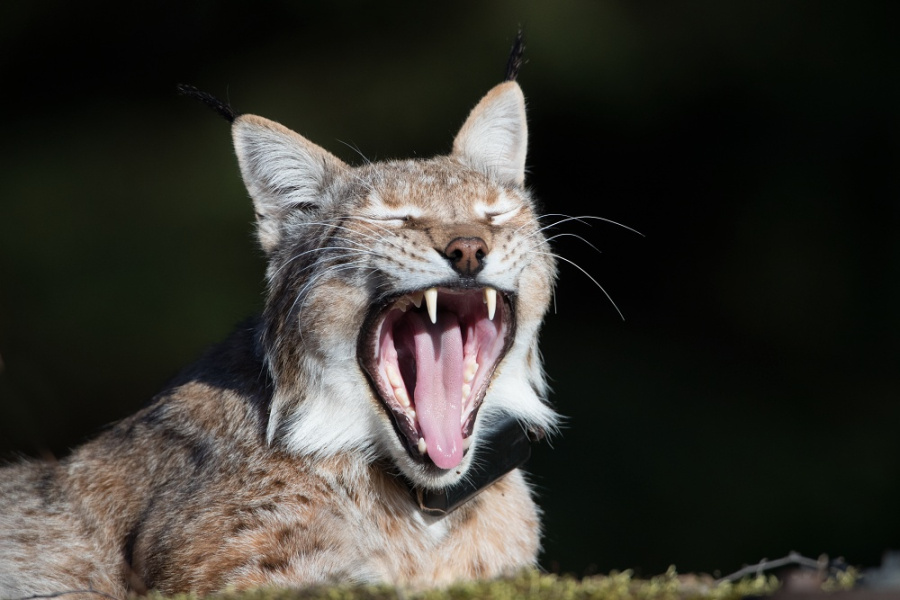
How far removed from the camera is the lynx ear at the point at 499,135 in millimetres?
4402

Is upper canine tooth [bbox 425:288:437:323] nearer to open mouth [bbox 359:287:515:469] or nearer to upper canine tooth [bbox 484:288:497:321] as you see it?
open mouth [bbox 359:287:515:469]

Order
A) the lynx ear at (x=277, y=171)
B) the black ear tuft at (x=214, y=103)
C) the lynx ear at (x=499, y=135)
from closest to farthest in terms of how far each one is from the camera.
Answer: the lynx ear at (x=277, y=171), the black ear tuft at (x=214, y=103), the lynx ear at (x=499, y=135)

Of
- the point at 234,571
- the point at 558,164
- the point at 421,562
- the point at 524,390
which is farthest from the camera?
the point at 558,164

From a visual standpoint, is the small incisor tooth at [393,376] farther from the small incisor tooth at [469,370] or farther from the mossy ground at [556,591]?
the mossy ground at [556,591]

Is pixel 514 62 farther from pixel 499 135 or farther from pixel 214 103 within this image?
pixel 214 103

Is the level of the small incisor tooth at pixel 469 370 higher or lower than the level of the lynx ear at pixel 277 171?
lower

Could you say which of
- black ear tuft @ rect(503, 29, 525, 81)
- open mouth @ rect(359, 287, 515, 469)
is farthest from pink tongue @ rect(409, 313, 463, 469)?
black ear tuft @ rect(503, 29, 525, 81)

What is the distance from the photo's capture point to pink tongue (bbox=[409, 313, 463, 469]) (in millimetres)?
3529

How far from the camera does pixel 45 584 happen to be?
12.1ft

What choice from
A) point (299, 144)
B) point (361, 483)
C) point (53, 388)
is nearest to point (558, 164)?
point (53, 388)

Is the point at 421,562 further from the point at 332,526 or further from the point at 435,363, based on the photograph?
the point at 435,363

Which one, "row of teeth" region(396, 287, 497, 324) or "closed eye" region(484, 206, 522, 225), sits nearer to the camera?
"row of teeth" region(396, 287, 497, 324)

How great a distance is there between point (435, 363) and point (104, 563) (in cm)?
131

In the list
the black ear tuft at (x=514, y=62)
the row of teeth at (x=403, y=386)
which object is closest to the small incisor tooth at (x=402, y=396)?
the row of teeth at (x=403, y=386)
